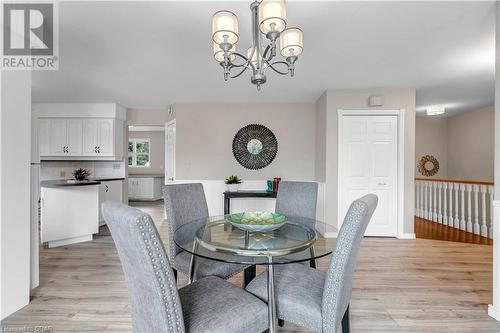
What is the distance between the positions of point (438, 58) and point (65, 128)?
244 inches

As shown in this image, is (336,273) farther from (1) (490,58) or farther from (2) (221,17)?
(1) (490,58)

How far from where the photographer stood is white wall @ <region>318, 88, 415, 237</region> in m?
3.78

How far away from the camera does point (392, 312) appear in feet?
6.41

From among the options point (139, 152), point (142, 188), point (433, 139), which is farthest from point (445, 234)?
point (139, 152)

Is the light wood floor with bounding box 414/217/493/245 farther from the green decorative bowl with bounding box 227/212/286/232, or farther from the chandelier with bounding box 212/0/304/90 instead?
the chandelier with bounding box 212/0/304/90

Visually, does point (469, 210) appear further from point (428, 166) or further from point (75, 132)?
point (75, 132)

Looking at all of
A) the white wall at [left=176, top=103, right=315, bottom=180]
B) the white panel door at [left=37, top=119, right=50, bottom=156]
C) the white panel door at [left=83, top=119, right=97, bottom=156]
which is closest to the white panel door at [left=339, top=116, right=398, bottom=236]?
the white wall at [left=176, top=103, right=315, bottom=180]

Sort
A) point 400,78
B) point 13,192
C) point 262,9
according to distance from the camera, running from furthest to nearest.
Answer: point 400,78 < point 13,192 < point 262,9

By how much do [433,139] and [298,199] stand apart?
574 cm

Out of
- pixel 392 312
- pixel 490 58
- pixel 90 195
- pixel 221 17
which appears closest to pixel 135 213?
pixel 221 17

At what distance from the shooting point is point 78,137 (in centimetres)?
493

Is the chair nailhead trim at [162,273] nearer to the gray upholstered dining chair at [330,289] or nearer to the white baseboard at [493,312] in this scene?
the gray upholstered dining chair at [330,289]

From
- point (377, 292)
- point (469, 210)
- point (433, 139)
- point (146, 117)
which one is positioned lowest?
point (377, 292)

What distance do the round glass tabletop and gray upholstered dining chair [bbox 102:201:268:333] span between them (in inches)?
9.0
